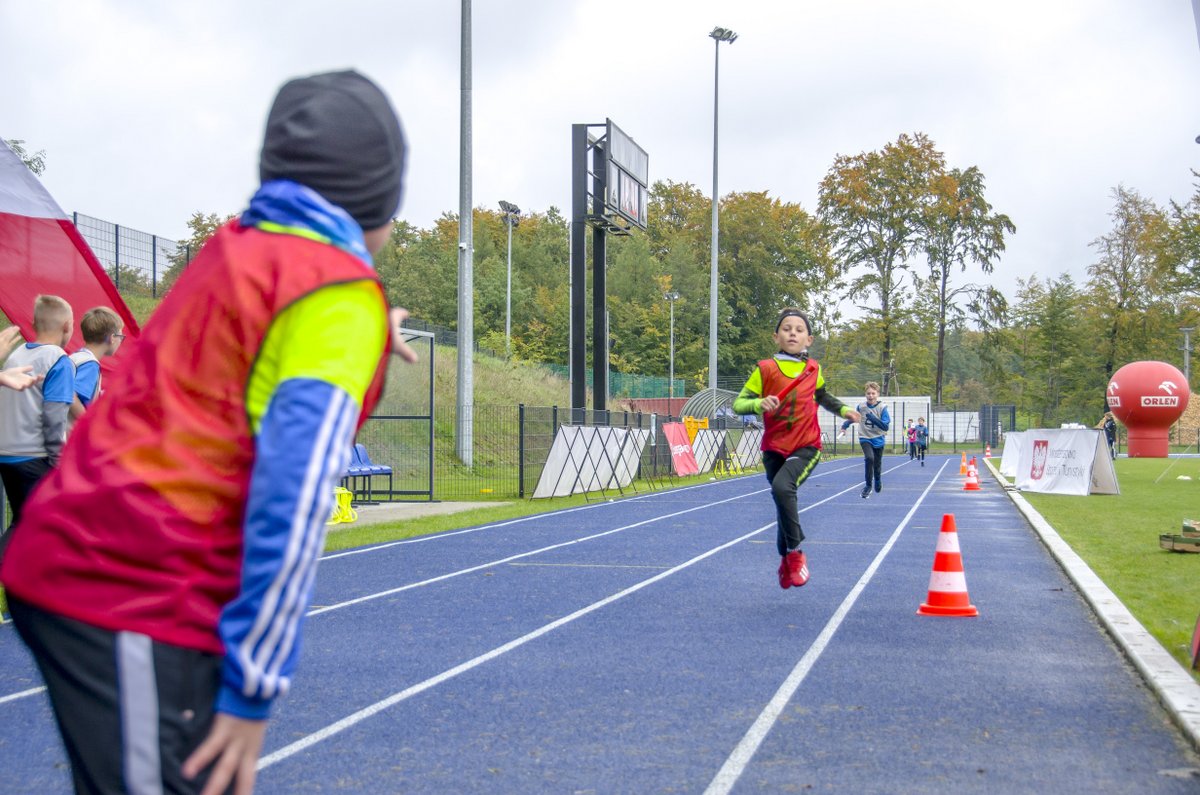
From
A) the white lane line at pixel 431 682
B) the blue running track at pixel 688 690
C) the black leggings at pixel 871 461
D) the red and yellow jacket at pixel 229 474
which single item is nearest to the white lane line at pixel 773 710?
the blue running track at pixel 688 690

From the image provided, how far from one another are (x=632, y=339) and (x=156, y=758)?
73.0 metres

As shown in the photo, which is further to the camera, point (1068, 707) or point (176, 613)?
point (1068, 707)

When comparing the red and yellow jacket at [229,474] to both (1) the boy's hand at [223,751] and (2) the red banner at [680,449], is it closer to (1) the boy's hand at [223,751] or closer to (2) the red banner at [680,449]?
(1) the boy's hand at [223,751]

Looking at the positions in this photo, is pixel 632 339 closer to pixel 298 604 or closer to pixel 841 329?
pixel 841 329

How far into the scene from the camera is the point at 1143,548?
13445 millimetres

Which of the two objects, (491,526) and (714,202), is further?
(714,202)

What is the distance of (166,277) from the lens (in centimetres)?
2866

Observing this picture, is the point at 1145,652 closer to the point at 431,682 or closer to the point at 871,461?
the point at 431,682

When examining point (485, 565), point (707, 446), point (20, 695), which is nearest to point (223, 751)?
point (20, 695)

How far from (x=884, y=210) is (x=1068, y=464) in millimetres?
45267

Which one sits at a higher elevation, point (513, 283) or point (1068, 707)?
point (513, 283)

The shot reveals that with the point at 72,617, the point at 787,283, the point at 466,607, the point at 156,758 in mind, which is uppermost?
the point at 787,283

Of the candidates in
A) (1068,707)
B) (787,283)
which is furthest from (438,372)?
(787,283)

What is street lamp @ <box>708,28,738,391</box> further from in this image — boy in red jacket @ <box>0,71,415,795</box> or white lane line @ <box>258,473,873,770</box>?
boy in red jacket @ <box>0,71,415,795</box>
